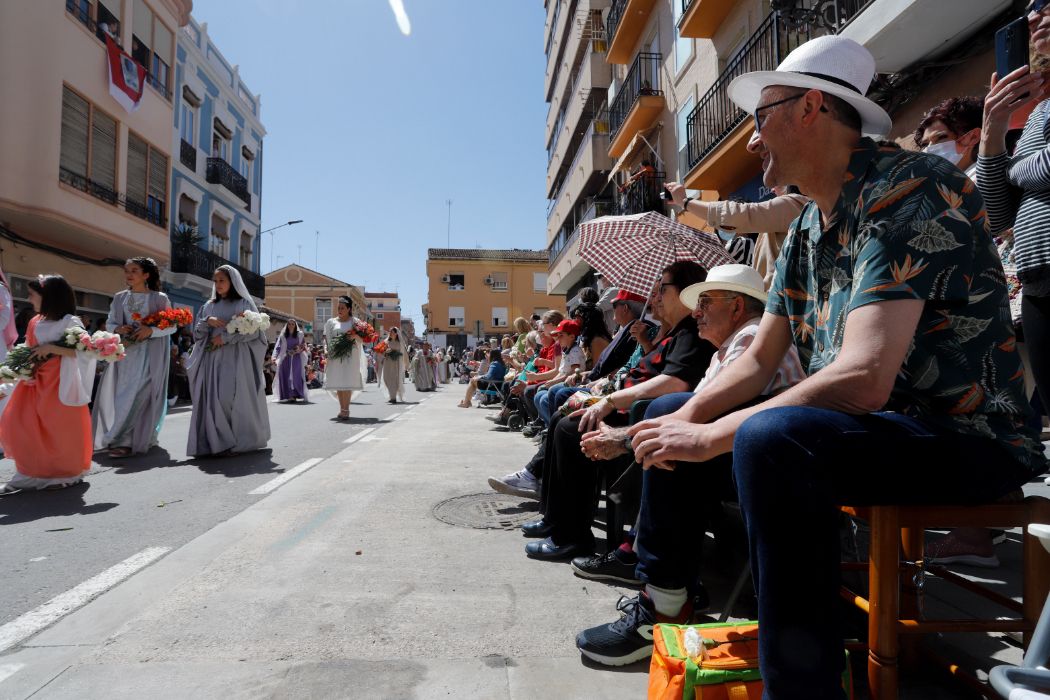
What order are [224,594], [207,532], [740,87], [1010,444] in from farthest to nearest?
[207,532], [224,594], [740,87], [1010,444]

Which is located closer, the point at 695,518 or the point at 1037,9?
the point at 695,518

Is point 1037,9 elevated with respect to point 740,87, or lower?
elevated

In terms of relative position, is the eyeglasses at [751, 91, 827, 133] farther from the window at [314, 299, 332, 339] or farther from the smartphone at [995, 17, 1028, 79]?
the window at [314, 299, 332, 339]

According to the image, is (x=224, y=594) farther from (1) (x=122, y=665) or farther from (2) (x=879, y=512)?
(2) (x=879, y=512)

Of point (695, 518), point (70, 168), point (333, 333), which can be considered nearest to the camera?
point (695, 518)

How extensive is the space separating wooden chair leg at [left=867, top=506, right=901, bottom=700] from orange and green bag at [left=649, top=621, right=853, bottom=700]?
0.27 feet

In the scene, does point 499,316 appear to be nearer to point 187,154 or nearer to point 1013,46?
point 187,154

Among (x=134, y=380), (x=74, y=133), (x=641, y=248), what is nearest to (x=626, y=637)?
(x=641, y=248)

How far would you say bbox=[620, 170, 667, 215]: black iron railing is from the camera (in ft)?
47.9

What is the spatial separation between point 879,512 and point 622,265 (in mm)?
3596

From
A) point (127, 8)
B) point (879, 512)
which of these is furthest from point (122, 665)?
point (127, 8)

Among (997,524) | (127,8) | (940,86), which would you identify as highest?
(127,8)

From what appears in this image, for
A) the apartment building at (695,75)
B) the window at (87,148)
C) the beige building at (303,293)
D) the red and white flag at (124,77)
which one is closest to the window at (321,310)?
the beige building at (303,293)

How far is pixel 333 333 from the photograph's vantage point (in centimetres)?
1177
